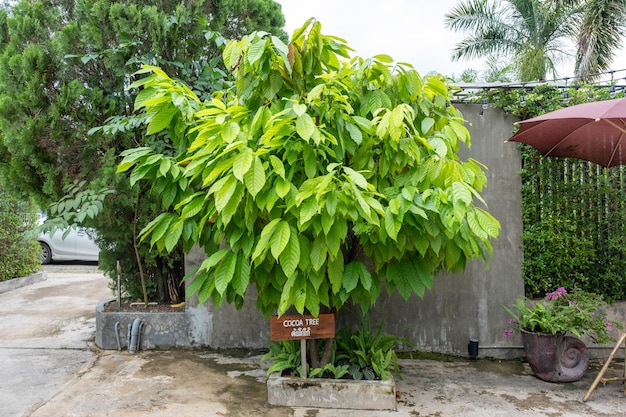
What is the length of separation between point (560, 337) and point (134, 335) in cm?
414

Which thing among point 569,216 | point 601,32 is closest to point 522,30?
point 601,32

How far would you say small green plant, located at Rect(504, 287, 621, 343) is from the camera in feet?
13.9

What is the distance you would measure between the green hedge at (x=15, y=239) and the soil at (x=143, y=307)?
385 centimetres

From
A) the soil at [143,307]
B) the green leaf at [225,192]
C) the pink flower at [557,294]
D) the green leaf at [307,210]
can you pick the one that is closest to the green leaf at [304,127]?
the green leaf at [307,210]

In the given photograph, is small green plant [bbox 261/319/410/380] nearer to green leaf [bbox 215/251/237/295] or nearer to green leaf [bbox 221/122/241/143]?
green leaf [bbox 215/251/237/295]

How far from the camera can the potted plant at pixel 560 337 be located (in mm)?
4219

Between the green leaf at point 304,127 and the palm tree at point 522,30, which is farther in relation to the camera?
the palm tree at point 522,30

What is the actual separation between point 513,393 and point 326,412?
163 centimetres

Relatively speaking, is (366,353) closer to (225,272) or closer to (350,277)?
(350,277)

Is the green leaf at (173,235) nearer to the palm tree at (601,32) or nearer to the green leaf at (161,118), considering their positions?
the green leaf at (161,118)

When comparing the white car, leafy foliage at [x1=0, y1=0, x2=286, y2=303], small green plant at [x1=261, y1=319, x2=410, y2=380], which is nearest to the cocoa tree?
small green plant at [x1=261, y1=319, x2=410, y2=380]

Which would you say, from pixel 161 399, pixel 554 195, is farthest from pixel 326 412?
pixel 554 195

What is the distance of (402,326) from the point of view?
498 cm

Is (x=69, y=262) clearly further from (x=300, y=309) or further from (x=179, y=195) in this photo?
(x=300, y=309)
